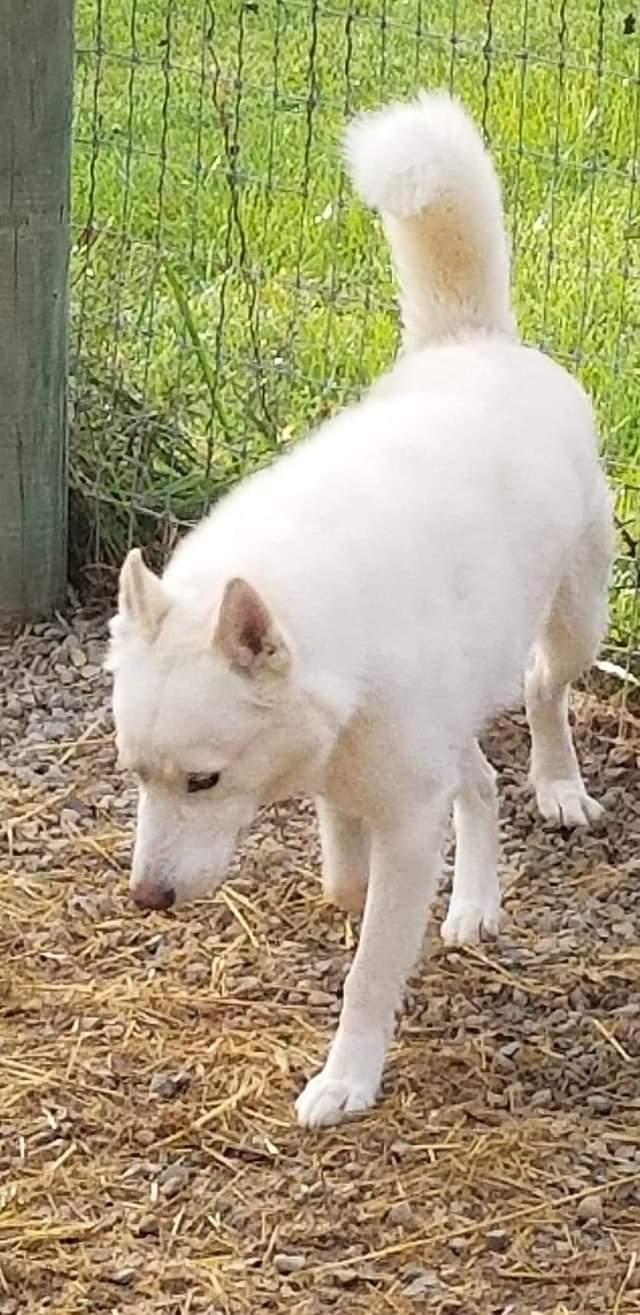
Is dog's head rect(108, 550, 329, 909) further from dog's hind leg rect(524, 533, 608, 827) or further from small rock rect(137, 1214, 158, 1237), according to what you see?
dog's hind leg rect(524, 533, 608, 827)

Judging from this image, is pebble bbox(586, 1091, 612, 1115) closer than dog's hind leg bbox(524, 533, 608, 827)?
Yes

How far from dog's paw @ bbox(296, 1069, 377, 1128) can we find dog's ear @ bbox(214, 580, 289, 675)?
2.40 feet

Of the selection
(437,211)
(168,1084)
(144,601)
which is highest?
(437,211)

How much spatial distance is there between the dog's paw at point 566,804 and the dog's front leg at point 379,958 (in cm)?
86

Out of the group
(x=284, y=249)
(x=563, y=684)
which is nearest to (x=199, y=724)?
(x=563, y=684)

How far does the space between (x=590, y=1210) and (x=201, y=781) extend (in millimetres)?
793

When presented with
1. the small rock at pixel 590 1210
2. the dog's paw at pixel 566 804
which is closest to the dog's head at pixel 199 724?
the small rock at pixel 590 1210

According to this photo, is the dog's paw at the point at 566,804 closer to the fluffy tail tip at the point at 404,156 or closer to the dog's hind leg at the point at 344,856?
the dog's hind leg at the point at 344,856

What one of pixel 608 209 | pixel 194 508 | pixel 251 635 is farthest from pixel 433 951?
pixel 608 209

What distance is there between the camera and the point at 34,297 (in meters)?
4.62

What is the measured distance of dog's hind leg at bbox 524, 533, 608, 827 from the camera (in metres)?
3.89

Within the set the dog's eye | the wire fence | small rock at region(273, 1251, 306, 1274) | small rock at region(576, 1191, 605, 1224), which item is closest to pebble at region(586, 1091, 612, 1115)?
small rock at region(576, 1191, 605, 1224)

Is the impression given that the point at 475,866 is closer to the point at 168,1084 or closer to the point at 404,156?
the point at 168,1084

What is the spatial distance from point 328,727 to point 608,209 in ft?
8.14
